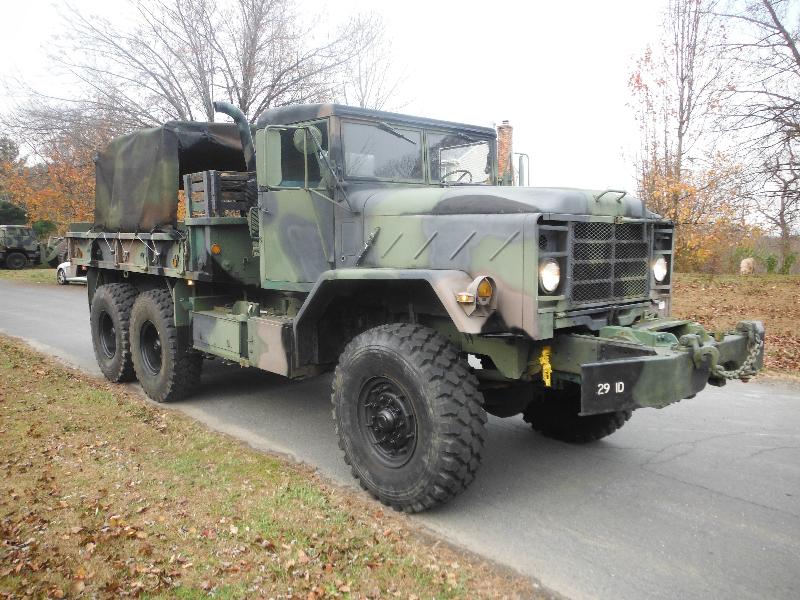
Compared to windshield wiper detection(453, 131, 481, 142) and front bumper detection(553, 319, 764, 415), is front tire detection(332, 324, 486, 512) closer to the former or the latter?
front bumper detection(553, 319, 764, 415)

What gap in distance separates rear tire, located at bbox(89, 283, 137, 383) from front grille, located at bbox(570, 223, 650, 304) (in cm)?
514

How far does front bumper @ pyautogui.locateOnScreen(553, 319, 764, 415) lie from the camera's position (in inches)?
139

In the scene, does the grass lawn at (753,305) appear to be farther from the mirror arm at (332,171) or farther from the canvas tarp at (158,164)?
the canvas tarp at (158,164)

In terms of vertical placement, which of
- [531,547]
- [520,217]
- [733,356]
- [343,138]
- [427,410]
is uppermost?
[343,138]

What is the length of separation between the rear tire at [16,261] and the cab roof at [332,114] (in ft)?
100

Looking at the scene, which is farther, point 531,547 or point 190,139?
point 190,139

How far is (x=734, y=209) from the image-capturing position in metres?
13.4

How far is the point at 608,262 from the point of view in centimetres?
422

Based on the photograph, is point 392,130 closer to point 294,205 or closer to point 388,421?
point 294,205

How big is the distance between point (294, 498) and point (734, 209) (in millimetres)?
12086

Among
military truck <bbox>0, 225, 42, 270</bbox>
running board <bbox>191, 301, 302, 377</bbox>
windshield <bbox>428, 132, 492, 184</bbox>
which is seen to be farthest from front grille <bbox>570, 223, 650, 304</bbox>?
military truck <bbox>0, 225, 42, 270</bbox>

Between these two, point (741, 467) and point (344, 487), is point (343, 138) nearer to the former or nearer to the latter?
point (344, 487)

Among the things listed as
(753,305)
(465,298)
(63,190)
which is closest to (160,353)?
(465,298)

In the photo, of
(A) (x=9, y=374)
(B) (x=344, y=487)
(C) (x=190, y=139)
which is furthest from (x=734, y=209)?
(A) (x=9, y=374)
